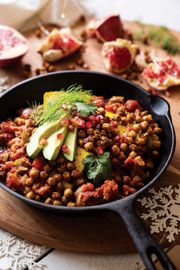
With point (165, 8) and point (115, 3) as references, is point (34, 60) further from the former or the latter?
point (165, 8)

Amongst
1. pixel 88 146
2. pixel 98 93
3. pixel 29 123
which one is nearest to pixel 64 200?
pixel 88 146

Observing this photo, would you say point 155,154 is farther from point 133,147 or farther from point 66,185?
point 66,185

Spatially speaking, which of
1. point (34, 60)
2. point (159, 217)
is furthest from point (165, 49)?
point (159, 217)

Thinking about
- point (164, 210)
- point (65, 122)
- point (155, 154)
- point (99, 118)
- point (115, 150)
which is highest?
point (65, 122)

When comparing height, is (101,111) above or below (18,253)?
above

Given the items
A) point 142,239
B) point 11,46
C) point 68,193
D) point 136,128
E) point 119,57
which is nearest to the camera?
point 142,239

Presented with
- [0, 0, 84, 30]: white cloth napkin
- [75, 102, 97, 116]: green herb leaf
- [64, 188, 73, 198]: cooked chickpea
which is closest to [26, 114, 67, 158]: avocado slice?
[75, 102, 97, 116]: green herb leaf
